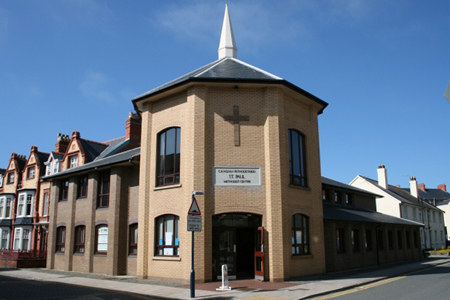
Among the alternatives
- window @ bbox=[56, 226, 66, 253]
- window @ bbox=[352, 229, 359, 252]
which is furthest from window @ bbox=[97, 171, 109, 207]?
window @ bbox=[352, 229, 359, 252]

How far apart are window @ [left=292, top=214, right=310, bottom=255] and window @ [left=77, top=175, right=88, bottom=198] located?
13.3m

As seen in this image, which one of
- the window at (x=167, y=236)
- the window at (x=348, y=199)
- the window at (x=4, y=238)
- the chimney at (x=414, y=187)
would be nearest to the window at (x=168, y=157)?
the window at (x=167, y=236)

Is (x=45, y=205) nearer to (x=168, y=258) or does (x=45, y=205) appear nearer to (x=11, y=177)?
A: (x=11, y=177)

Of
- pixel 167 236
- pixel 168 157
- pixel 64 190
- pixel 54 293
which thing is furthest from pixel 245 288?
pixel 64 190

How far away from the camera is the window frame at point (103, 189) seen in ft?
72.4

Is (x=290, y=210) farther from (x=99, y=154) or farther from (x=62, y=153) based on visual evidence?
(x=62, y=153)

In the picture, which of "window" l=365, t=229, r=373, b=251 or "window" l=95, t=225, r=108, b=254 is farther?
"window" l=365, t=229, r=373, b=251

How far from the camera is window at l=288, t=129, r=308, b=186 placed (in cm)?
1770

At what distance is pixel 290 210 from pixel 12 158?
32.9 meters

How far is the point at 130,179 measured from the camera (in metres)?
21.3

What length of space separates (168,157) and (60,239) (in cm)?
1171

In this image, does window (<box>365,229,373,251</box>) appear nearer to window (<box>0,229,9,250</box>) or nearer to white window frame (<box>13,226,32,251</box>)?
white window frame (<box>13,226,32,251</box>)

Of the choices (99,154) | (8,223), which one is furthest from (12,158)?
(99,154)

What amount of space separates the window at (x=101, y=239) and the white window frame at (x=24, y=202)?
1449cm
